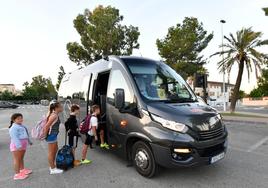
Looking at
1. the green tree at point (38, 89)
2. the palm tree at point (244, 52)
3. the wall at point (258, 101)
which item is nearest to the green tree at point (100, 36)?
the palm tree at point (244, 52)

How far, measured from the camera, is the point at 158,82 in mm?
5281

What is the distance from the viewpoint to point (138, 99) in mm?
4805

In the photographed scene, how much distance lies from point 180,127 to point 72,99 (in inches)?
238

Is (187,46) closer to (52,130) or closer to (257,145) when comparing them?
(257,145)

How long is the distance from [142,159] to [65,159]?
6.01ft

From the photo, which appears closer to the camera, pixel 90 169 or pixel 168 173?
pixel 168 173

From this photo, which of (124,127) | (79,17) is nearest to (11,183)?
(124,127)

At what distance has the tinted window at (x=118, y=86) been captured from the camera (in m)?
5.04

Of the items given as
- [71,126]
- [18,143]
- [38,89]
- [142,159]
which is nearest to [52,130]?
[18,143]

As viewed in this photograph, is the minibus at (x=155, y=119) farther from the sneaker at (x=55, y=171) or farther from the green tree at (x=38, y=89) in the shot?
the green tree at (x=38, y=89)

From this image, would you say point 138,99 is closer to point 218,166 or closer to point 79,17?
point 218,166

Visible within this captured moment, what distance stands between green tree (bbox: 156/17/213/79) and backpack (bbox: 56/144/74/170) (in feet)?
91.7

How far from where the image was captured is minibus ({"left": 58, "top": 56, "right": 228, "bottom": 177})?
4246 mm

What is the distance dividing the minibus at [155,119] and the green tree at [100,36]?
2807cm
